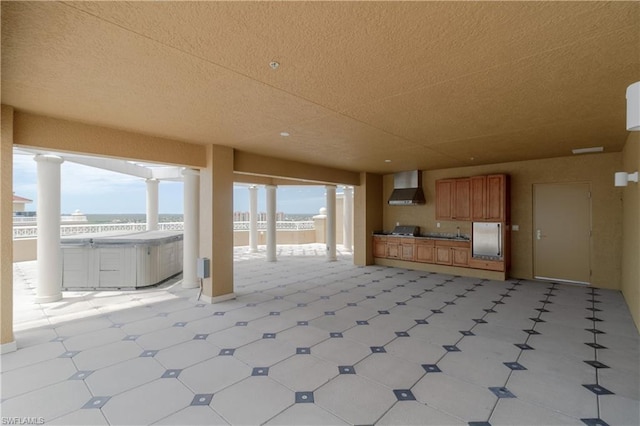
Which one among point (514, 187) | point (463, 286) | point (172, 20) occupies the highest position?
point (172, 20)

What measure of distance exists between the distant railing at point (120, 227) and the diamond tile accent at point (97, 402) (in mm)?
8177

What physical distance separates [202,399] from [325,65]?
300 centimetres

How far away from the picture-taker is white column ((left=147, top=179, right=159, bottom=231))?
9683mm

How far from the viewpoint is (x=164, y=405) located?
7.91ft

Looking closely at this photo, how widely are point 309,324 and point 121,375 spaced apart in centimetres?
224

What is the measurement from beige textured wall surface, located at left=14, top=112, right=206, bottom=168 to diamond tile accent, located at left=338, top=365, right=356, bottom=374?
4.12 metres

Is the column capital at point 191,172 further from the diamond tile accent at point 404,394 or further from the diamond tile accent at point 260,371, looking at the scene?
the diamond tile accent at point 404,394

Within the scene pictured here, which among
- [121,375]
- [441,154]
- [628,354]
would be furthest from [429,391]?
[441,154]

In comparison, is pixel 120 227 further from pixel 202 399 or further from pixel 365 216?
pixel 202 399

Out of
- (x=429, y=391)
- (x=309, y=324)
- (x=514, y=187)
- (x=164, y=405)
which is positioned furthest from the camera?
(x=514, y=187)

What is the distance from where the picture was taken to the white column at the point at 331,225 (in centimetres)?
1009

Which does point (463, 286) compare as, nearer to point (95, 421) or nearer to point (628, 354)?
point (628, 354)

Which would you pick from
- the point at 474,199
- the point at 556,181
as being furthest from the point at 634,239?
the point at 474,199

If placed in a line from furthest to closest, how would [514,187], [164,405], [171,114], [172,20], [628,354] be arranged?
[514,187]
[171,114]
[628,354]
[164,405]
[172,20]
